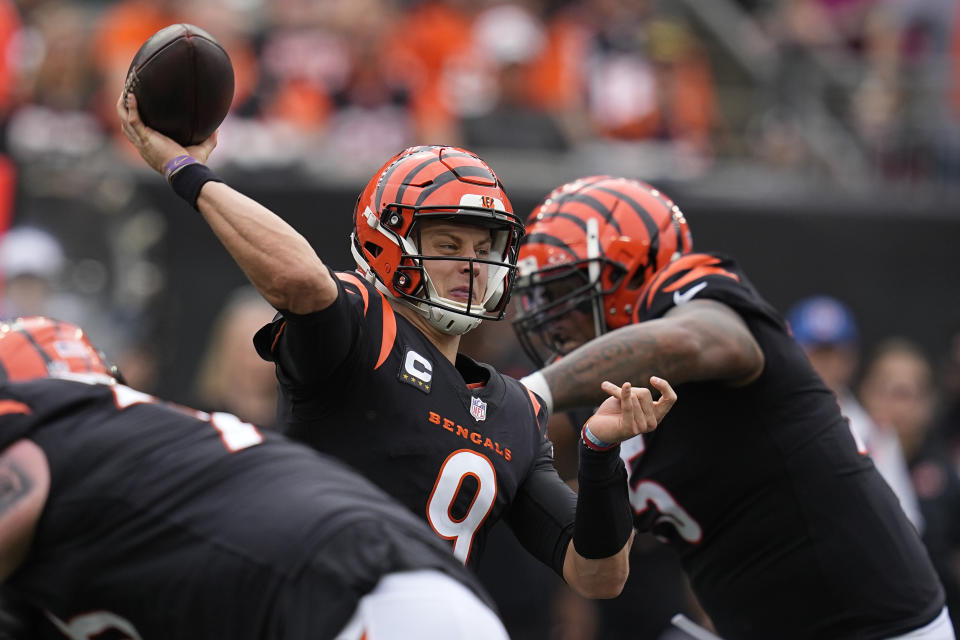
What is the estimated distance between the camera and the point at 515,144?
9.16 m

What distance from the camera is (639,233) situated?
4.45 m

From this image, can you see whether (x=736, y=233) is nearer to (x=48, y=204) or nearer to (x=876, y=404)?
(x=876, y=404)

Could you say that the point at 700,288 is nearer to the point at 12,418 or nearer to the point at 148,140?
the point at 148,140

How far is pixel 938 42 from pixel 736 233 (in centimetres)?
349

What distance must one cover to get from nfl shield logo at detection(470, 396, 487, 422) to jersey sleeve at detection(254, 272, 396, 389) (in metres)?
0.31

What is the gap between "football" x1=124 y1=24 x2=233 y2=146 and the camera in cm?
332

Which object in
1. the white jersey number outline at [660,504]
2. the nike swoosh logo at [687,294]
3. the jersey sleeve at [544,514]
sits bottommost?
the white jersey number outline at [660,504]

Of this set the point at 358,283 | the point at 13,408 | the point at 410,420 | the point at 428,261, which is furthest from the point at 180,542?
the point at 428,261

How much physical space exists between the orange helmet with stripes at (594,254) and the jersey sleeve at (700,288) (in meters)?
0.12

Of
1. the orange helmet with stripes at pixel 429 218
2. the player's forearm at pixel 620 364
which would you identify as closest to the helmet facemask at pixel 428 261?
the orange helmet with stripes at pixel 429 218

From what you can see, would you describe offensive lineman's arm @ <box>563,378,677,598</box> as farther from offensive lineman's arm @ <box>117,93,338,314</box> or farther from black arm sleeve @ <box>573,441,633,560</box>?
offensive lineman's arm @ <box>117,93,338,314</box>

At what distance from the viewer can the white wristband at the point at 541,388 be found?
12.8ft

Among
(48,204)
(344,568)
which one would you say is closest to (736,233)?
(48,204)

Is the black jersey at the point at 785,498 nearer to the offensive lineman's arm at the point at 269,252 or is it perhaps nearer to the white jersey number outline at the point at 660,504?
the white jersey number outline at the point at 660,504
